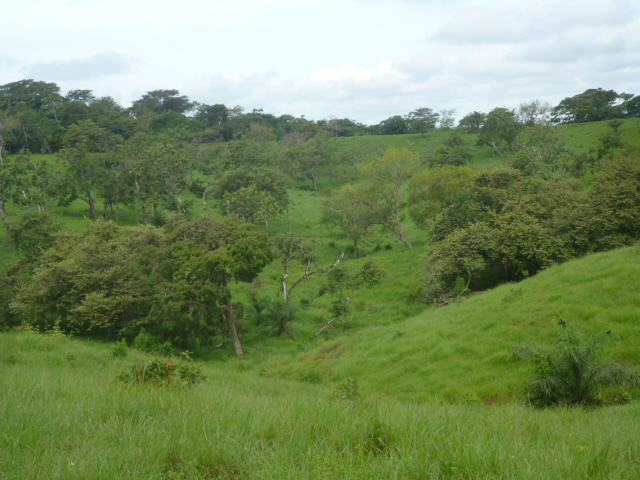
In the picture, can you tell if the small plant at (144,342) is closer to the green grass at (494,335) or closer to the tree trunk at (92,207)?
the green grass at (494,335)

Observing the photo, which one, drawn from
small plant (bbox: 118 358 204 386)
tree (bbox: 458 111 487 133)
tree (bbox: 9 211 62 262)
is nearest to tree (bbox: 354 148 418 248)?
tree (bbox: 9 211 62 262)

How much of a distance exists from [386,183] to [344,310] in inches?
741

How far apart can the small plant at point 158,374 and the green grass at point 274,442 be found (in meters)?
1.42

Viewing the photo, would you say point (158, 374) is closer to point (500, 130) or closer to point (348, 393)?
point (348, 393)

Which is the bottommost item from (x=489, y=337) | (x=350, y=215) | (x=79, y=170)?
(x=489, y=337)

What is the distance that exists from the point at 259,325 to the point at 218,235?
571 cm

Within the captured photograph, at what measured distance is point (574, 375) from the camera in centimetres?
938

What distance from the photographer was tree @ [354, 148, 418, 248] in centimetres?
3919

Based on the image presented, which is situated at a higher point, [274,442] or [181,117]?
[181,117]

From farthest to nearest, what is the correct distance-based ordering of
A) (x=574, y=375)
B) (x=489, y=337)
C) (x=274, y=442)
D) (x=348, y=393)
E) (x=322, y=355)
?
(x=322, y=355)
(x=489, y=337)
(x=574, y=375)
(x=348, y=393)
(x=274, y=442)

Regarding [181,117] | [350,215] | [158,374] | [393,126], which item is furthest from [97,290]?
[393,126]

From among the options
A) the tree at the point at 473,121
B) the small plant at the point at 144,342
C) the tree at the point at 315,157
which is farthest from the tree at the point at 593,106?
the small plant at the point at 144,342

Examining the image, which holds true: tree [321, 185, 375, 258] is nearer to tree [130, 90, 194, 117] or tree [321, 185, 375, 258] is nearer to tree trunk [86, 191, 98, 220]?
tree trunk [86, 191, 98, 220]

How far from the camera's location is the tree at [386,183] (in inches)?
1543
